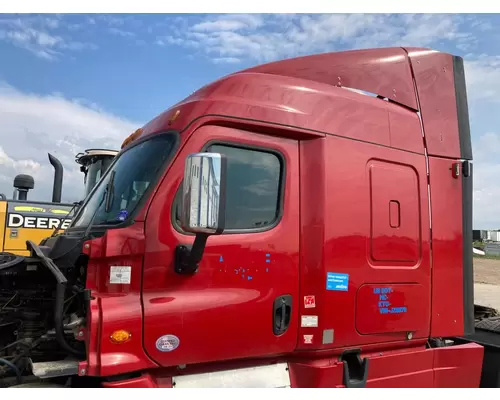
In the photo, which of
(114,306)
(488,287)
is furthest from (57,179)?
(488,287)

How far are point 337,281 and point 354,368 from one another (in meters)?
0.73

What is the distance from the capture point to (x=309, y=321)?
3064 millimetres

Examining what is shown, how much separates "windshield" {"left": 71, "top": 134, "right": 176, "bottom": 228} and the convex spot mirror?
536 millimetres

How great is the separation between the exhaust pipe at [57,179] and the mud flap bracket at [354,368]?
17.1ft

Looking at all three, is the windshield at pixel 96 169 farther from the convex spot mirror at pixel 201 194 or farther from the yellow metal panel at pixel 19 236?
the convex spot mirror at pixel 201 194

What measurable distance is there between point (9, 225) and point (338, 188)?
6.70 m

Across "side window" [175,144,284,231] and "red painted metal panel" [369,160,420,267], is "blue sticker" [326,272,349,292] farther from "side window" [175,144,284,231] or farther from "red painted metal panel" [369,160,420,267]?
"side window" [175,144,284,231]

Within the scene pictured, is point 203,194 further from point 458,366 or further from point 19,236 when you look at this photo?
point 19,236

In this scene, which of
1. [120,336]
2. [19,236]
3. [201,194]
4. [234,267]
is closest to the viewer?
[201,194]

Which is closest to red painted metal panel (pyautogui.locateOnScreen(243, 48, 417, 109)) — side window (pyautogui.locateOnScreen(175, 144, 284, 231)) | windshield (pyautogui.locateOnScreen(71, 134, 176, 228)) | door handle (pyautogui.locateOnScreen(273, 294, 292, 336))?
side window (pyautogui.locateOnScreen(175, 144, 284, 231))

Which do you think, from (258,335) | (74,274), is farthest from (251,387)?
(74,274)

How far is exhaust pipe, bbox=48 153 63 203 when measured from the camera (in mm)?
6729

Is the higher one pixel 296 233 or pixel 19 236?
pixel 296 233

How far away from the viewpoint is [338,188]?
3.23 meters
